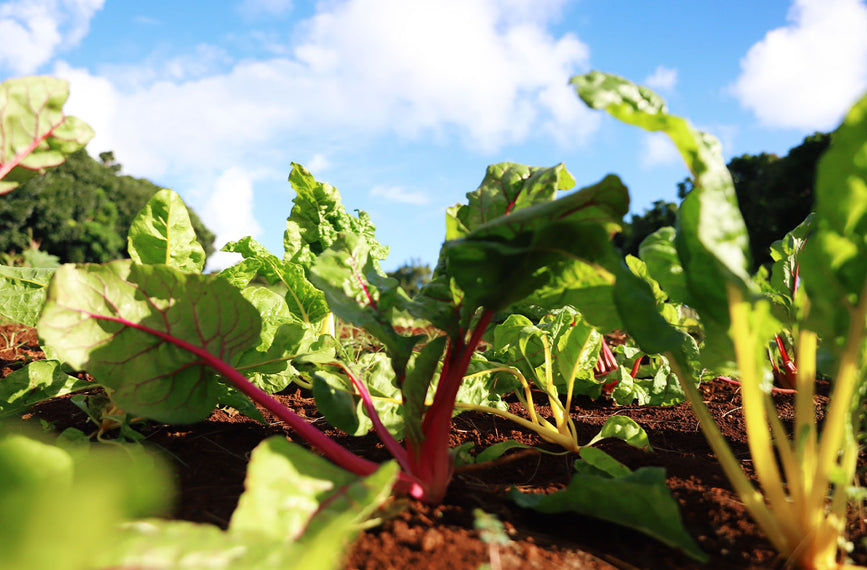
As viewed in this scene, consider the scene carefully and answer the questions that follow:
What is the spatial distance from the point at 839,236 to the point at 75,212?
1538 inches

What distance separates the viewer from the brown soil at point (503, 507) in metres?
0.91

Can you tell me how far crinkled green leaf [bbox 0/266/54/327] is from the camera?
1.72 m

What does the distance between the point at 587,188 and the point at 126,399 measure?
1.11 meters

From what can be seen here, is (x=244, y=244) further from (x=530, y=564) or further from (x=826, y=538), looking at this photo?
(x=826, y=538)

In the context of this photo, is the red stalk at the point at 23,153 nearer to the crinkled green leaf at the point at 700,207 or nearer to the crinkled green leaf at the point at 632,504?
the crinkled green leaf at the point at 700,207

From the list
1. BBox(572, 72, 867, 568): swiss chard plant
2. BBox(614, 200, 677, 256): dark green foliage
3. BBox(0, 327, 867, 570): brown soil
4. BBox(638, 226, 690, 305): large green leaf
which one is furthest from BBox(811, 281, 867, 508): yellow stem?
BBox(614, 200, 677, 256): dark green foliage

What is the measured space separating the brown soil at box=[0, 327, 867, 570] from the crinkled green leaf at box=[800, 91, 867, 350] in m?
0.42

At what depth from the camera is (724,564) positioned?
0.94 meters

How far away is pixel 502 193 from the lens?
1.37m

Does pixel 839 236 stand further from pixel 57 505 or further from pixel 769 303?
pixel 57 505

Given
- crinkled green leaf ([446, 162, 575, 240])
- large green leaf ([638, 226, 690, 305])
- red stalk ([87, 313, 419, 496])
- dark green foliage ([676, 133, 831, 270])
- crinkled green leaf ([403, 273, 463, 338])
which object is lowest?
red stalk ([87, 313, 419, 496])

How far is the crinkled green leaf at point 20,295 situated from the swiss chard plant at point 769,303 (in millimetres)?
1751

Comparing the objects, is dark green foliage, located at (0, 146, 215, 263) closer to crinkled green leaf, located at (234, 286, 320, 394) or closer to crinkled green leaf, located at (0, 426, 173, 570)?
crinkled green leaf, located at (234, 286, 320, 394)

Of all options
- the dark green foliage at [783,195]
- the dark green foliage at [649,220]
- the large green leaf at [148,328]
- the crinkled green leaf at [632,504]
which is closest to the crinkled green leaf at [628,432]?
the crinkled green leaf at [632,504]
